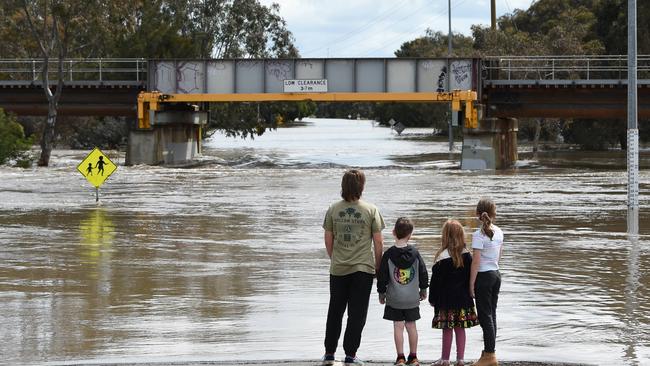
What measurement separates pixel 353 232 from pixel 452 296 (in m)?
0.95

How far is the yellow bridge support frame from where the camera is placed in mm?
59156

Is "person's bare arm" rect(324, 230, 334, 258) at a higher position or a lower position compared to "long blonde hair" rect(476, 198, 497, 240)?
lower

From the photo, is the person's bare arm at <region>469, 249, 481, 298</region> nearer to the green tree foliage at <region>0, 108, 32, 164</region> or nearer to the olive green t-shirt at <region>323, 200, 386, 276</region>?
the olive green t-shirt at <region>323, 200, 386, 276</region>

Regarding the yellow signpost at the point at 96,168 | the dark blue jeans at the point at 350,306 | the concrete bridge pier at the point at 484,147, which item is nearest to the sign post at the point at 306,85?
the concrete bridge pier at the point at 484,147

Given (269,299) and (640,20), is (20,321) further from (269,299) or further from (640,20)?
(640,20)

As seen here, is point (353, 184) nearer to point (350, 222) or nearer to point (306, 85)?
point (350, 222)

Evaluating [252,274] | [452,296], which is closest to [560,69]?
[252,274]

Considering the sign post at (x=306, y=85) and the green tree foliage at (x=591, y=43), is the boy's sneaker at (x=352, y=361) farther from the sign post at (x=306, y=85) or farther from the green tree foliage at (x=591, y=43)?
the green tree foliage at (x=591, y=43)

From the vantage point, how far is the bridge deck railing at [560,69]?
6044 cm

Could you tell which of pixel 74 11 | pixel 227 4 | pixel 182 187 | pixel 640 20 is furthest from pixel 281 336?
pixel 227 4

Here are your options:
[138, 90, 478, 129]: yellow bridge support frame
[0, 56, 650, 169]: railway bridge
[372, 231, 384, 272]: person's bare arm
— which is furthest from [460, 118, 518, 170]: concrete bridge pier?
[372, 231, 384, 272]: person's bare arm

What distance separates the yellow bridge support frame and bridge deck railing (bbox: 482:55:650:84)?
2.68m

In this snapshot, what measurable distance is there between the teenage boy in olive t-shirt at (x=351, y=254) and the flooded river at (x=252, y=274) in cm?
73

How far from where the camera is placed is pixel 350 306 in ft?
34.0
